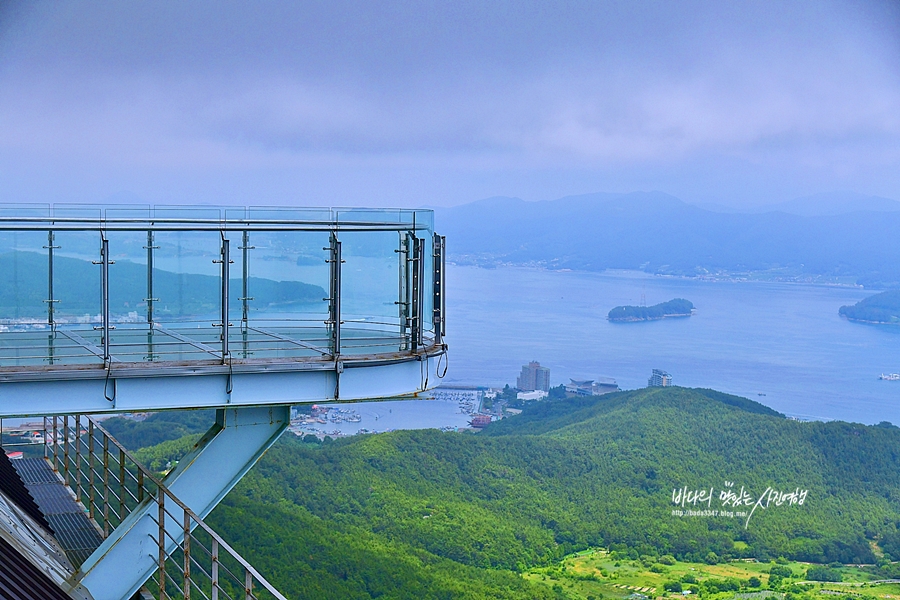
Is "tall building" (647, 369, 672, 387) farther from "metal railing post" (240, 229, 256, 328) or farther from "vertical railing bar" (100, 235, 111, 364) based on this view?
"vertical railing bar" (100, 235, 111, 364)

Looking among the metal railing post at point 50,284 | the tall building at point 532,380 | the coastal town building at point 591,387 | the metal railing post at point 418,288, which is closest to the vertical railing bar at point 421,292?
the metal railing post at point 418,288

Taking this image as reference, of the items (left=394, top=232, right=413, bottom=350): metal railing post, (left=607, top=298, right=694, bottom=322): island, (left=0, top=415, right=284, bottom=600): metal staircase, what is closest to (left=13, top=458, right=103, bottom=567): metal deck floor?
(left=0, top=415, right=284, bottom=600): metal staircase

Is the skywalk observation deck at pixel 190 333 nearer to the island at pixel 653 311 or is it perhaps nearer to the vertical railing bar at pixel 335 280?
the vertical railing bar at pixel 335 280

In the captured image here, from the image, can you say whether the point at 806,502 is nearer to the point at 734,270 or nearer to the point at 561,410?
the point at 561,410

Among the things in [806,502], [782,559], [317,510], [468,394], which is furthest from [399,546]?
[468,394]

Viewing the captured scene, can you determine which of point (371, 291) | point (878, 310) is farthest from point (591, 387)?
point (371, 291)
